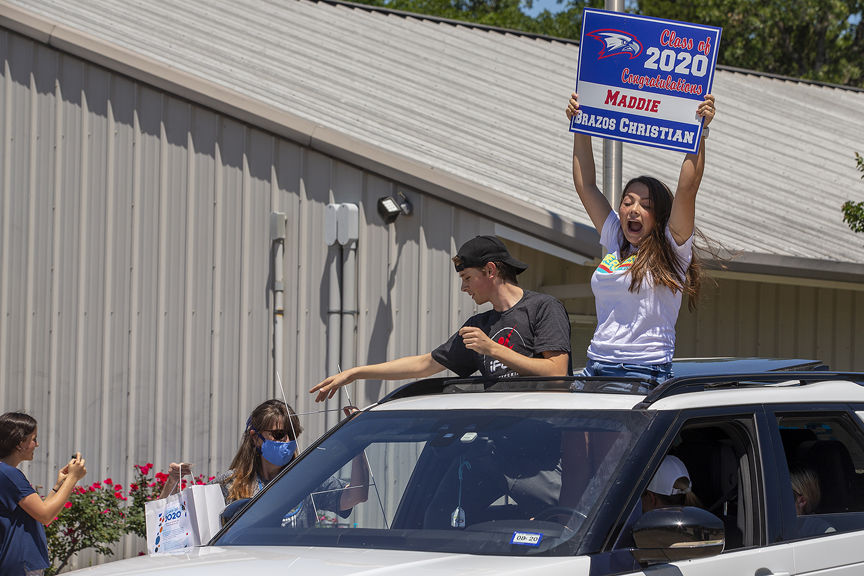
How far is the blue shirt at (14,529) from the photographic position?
20.0ft

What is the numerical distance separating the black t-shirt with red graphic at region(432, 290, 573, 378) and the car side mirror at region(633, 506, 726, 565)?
1.75m

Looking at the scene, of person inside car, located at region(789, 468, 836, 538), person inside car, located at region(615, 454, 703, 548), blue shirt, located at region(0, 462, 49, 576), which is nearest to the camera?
person inside car, located at region(615, 454, 703, 548)

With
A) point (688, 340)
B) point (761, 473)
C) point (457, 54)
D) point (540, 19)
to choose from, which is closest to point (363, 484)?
point (761, 473)

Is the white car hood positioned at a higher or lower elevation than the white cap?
lower

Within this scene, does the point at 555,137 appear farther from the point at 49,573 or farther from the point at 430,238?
the point at 49,573

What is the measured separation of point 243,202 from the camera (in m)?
9.89

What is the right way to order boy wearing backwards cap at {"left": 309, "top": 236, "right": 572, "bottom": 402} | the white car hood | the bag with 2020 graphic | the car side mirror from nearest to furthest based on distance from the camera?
the white car hood
the car side mirror
the bag with 2020 graphic
boy wearing backwards cap at {"left": 309, "top": 236, "right": 572, "bottom": 402}

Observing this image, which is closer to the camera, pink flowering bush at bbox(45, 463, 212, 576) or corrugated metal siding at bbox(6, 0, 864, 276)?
pink flowering bush at bbox(45, 463, 212, 576)

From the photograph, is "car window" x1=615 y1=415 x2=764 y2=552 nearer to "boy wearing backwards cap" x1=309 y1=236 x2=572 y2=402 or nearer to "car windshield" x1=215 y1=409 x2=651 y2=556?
A: "car windshield" x1=215 y1=409 x2=651 y2=556

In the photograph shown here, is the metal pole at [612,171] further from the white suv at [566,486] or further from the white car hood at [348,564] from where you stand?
the white car hood at [348,564]

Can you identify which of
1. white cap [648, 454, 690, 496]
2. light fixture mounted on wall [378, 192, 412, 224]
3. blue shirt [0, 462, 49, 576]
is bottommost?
blue shirt [0, 462, 49, 576]

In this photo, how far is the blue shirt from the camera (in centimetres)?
611

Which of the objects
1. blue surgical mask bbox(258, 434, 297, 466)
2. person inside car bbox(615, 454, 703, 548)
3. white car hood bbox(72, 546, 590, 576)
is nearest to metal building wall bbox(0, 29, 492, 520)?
blue surgical mask bbox(258, 434, 297, 466)

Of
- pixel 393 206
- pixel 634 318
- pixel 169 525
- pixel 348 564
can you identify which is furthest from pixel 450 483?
pixel 393 206
